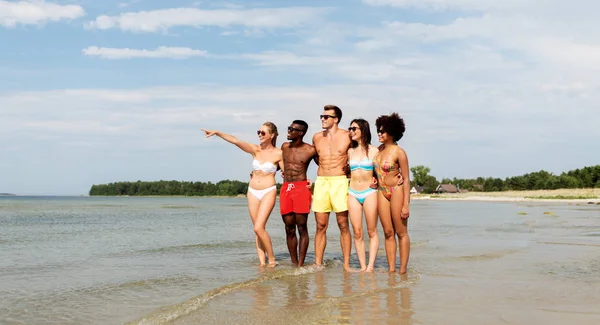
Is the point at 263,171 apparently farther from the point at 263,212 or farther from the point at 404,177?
the point at 404,177

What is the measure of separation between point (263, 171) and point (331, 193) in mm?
1338

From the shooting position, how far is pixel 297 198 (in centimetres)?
895

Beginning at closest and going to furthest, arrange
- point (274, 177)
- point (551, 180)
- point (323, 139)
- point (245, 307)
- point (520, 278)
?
point (245, 307)
point (520, 278)
point (323, 139)
point (274, 177)
point (551, 180)

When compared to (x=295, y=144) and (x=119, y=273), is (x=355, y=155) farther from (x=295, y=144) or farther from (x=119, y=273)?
(x=119, y=273)

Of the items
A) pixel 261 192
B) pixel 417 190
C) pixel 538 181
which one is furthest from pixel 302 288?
pixel 417 190

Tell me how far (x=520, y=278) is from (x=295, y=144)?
13.3ft

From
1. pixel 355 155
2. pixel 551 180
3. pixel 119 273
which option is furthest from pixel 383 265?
pixel 551 180

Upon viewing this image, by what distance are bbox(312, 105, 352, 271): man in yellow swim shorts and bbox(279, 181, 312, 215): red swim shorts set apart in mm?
217

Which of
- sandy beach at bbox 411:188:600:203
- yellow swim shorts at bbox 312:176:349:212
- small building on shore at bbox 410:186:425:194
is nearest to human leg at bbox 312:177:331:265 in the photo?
yellow swim shorts at bbox 312:176:349:212

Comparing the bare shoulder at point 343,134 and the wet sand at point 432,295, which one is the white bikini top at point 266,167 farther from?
the wet sand at point 432,295

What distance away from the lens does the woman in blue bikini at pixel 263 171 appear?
9.19 meters

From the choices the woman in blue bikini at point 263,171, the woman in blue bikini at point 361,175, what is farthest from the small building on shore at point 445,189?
the woman in blue bikini at point 361,175

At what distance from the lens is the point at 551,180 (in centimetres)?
9844

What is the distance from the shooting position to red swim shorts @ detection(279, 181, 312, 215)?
8945 millimetres
